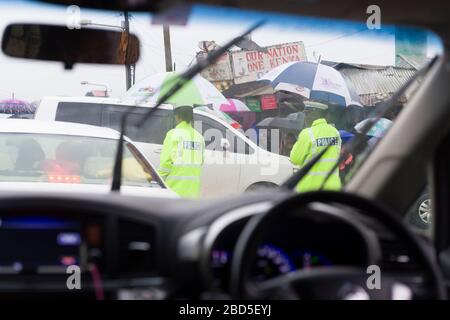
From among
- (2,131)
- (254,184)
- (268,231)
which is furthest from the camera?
(254,184)

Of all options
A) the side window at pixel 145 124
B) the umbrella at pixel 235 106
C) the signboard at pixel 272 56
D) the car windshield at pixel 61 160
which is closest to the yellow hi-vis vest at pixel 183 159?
the side window at pixel 145 124

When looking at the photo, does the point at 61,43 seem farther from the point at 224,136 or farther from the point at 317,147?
the point at 224,136

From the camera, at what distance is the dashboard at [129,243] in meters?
2.28

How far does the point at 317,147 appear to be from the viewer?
3371 mm

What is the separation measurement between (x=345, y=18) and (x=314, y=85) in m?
1.59

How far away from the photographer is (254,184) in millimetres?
6602

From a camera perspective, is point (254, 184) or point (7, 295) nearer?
point (7, 295)

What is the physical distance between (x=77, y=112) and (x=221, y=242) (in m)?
6.03

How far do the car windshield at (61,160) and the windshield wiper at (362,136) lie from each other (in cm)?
163

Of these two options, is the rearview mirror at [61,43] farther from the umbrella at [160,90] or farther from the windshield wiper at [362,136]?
the windshield wiper at [362,136]

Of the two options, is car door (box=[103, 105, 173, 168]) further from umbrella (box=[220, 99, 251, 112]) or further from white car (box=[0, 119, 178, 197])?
umbrella (box=[220, 99, 251, 112])

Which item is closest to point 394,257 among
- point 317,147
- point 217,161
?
point 317,147
